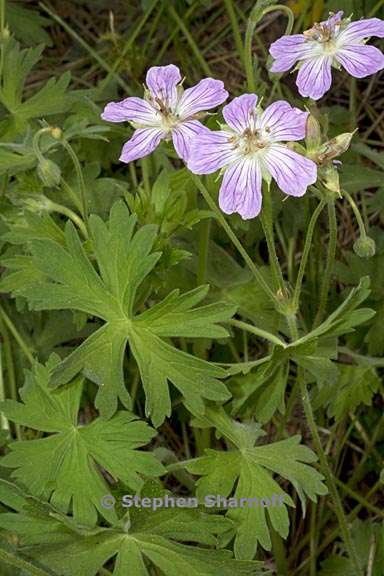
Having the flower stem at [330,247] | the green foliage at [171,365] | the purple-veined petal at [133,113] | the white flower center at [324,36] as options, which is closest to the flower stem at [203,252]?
the green foliage at [171,365]

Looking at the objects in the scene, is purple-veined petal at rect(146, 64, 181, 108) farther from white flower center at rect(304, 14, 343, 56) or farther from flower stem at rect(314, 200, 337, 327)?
flower stem at rect(314, 200, 337, 327)

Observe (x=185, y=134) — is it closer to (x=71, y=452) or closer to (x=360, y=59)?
(x=360, y=59)

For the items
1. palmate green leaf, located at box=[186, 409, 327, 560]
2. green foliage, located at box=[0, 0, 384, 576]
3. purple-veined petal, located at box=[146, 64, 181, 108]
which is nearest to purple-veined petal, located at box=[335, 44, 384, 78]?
green foliage, located at box=[0, 0, 384, 576]

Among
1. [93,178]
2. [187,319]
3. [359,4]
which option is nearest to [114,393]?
[187,319]

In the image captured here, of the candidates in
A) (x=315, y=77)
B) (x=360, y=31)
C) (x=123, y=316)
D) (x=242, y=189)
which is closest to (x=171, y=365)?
(x=123, y=316)

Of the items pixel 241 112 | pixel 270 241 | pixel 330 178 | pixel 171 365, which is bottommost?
pixel 171 365

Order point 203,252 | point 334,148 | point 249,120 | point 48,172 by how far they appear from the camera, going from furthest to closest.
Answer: point 203,252
point 48,172
point 249,120
point 334,148

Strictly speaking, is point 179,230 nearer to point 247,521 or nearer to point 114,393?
point 114,393
